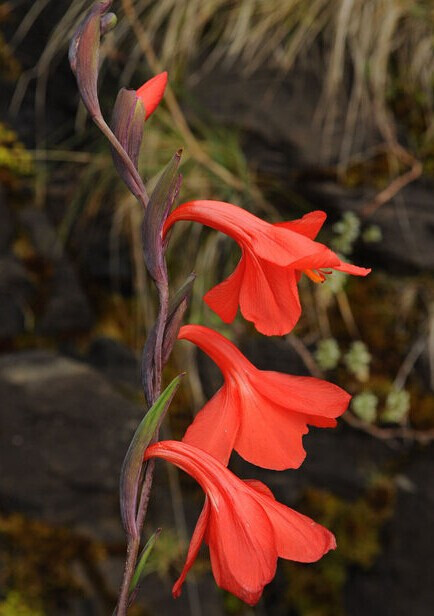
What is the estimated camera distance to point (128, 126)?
0.49 metres

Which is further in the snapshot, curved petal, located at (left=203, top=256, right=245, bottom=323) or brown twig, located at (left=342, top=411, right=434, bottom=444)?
brown twig, located at (left=342, top=411, right=434, bottom=444)

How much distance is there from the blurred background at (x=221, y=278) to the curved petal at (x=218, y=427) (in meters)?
1.06

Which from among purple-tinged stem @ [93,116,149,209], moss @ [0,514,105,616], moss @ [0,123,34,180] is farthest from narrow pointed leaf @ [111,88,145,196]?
moss @ [0,123,34,180]

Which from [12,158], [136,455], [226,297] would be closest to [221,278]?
[12,158]

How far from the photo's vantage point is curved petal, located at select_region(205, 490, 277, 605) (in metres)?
0.44

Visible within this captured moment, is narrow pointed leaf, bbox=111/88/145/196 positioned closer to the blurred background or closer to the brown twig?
the blurred background

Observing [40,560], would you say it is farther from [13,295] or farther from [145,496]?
[145,496]

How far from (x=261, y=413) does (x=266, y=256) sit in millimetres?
103

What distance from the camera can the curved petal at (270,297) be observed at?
0.51 m

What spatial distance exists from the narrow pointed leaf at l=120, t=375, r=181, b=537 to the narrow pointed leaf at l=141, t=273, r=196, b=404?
0.09ft

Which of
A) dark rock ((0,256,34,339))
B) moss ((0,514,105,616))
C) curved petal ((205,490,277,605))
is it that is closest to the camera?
curved petal ((205,490,277,605))

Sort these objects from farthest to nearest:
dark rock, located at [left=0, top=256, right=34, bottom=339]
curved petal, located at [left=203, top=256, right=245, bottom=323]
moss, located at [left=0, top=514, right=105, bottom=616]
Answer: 1. dark rock, located at [left=0, top=256, right=34, bottom=339]
2. moss, located at [left=0, top=514, right=105, bottom=616]
3. curved petal, located at [left=203, top=256, right=245, bottom=323]

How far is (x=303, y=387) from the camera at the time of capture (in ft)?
1.70

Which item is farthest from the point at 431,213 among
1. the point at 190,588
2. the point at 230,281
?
the point at 230,281
